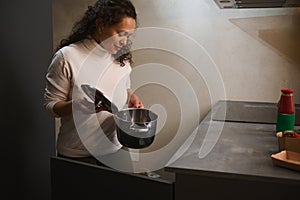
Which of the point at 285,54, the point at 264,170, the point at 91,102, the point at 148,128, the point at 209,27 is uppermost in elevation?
the point at 209,27

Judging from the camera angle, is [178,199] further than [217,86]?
No

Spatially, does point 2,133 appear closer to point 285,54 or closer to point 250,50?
point 250,50

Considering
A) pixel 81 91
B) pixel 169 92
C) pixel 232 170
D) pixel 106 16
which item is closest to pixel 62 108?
pixel 81 91

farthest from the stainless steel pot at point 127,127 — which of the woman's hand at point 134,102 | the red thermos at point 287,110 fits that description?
the red thermos at point 287,110

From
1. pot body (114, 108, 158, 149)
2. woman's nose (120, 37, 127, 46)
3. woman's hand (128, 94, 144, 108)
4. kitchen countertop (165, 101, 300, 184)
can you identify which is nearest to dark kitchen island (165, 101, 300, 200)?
kitchen countertop (165, 101, 300, 184)

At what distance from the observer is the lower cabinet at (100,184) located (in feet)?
4.66

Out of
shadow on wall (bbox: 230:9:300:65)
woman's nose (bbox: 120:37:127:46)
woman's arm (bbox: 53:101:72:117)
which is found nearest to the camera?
woman's arm (bbox: 53:101:72:117)

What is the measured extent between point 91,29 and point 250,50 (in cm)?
110

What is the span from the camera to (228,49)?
257 centimetres

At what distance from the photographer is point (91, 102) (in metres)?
1.67

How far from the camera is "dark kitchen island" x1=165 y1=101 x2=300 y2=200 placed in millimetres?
1317

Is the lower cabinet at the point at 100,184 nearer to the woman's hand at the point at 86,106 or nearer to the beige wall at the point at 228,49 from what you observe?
the woman's hand at the point at 86,106

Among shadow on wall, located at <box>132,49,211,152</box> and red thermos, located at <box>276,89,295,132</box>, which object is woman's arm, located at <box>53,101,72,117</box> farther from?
shadow on wall, located at <box>132,49,211,152</box>

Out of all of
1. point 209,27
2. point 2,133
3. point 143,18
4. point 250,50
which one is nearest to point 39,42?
point 2,133
